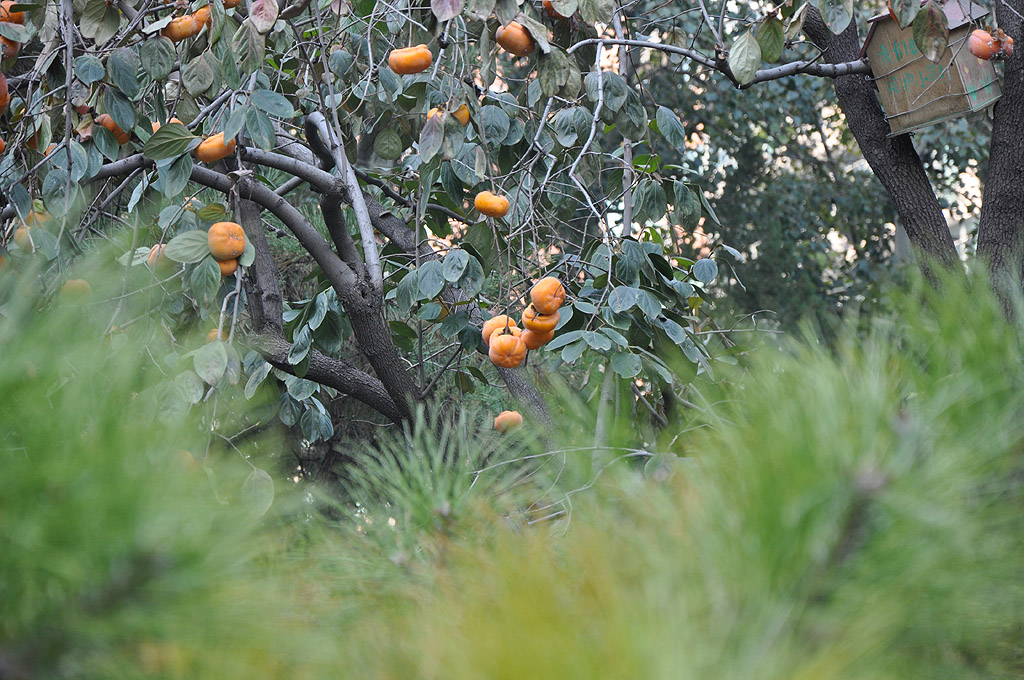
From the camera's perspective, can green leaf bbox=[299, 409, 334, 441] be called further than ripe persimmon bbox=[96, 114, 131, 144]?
Yes

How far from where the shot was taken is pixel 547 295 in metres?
1.17

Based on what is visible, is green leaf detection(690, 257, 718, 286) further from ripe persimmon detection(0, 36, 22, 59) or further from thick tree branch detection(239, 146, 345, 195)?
ripe persimmon detection(0, 36, 22, 59)

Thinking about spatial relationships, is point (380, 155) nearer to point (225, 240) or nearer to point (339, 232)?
point (339, 232)

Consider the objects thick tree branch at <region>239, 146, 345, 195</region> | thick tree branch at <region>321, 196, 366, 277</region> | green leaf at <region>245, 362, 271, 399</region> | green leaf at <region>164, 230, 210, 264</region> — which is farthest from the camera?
green leaf at <region>245, 362, 271, 399</region>

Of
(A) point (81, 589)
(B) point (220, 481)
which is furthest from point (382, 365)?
(A) point (81, 589)

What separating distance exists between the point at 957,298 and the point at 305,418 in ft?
5.50

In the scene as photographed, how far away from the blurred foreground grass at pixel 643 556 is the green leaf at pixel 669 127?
112 cm

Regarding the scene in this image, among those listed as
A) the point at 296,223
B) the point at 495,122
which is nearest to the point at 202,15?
the point at 296,223

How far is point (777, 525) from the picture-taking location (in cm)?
30

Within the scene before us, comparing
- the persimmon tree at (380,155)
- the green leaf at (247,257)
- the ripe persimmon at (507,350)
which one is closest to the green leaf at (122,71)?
the persimmon tree at (380,155)

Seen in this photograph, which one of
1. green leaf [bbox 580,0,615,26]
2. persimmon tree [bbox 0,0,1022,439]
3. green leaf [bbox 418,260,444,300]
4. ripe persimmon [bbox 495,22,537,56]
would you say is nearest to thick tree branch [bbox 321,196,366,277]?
persimmon tree [bbox 0,0,1022,439]

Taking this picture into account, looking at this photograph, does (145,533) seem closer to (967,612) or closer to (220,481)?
(220,481)

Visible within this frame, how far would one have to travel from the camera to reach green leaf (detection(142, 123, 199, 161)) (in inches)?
44.4

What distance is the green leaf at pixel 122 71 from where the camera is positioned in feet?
4.04
